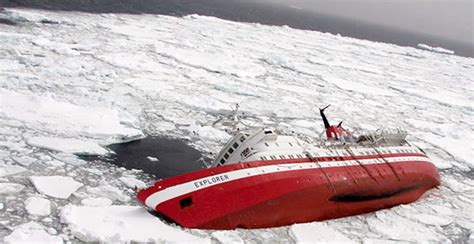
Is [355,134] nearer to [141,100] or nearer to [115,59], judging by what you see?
[141,100]

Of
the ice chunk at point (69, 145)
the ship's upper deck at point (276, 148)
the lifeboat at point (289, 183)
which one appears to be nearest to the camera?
the lifeboat at point (289, 183)

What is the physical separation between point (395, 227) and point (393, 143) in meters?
3.52

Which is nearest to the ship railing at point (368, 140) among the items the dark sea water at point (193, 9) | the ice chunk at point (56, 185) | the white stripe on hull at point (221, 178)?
the white stripe on hull at point (221, 178)

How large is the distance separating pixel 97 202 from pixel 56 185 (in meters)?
0.87

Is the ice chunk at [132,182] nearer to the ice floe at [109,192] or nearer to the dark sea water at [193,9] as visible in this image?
the ice floe at [109,192]

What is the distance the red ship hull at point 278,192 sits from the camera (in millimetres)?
6425

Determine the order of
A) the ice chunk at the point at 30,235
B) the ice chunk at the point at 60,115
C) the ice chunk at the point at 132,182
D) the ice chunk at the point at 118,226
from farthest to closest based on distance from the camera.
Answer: the ice chunk at the point at 60,115 < the ice chunk at the point at 132,182 < the ice chunk at the point at 118,226 < the ice chunk at the point at 30,235

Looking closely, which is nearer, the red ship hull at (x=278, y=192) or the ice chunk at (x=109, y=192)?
the red ship hull at (x=278, y=192)

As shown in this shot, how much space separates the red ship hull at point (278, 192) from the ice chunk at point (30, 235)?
1.51 metres

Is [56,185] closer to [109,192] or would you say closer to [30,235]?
[109,192]

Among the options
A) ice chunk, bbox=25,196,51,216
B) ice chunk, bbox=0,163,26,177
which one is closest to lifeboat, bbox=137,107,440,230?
ice chunk, bbox=25,196,51,216

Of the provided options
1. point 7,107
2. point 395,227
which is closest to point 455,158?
point 395,227

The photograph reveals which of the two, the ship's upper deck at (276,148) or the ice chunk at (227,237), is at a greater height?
the ship's upper deck at (276,148)

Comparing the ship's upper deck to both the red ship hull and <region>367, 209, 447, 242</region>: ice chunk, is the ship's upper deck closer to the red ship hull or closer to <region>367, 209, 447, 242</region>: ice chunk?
the red ship hull
